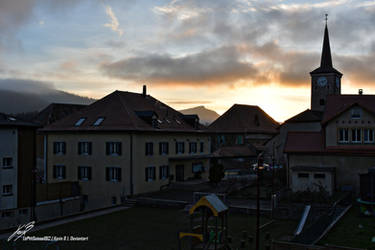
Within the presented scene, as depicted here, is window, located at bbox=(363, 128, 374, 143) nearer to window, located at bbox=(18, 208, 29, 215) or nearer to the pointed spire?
window, located at bbox=(18, 208, 29, 215)

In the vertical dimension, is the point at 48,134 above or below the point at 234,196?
above

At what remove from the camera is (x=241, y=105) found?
68.2 metres

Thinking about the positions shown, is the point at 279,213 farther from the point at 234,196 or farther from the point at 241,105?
the point at 241,105

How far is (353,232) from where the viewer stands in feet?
73.6

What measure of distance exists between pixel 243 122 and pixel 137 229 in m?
41.1

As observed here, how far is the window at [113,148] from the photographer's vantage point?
38750 mm

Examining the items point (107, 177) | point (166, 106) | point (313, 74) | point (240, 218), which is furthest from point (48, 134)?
point (313, 74)

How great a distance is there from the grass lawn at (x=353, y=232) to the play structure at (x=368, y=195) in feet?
2.08

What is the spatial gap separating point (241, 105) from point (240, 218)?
4087cm

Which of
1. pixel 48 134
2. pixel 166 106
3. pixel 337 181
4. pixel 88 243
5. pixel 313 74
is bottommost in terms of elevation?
pixel 88 243

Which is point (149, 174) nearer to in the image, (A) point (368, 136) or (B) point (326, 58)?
(A) point (368, 136)

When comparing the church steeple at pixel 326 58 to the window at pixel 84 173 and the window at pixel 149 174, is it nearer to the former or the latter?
the window at pixel 149 174

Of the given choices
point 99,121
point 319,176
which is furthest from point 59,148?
point 319,176
